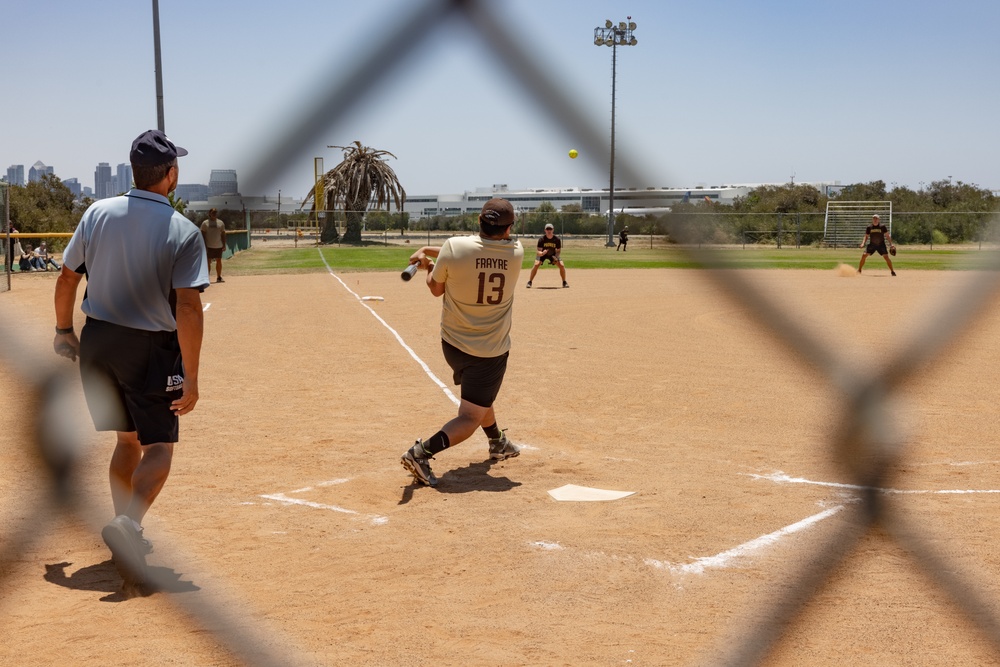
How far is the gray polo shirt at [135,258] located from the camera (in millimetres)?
3496

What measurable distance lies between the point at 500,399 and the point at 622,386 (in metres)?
1.31

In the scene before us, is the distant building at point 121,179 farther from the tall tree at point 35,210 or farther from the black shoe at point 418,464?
the tall tree at point 35,210

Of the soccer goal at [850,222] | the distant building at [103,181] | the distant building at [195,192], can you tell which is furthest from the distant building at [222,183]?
the soccer goal at [850,222]

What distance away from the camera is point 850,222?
4009 centimetres

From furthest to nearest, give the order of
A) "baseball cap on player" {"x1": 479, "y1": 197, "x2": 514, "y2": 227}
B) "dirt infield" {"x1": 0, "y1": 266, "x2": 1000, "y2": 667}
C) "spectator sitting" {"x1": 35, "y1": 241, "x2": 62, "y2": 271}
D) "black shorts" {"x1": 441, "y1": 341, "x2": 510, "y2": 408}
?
"spectator sitting" {"x1": 35, "y1": 241, "x2": 62, "y2": 271}
"black shorts" {"x1": 441, "y1": 341, "x2": 510, "y2": 408}
"baseball cap on player" {"x1": 479, "y1": 197, "x2": 514, "y2": 227}
"dirt infield" {"x1": 0, "y1": 266, "x2": 1000, "y2": 667}

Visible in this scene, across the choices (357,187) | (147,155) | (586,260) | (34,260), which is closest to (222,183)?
(357,187)

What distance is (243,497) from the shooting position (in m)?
5.08

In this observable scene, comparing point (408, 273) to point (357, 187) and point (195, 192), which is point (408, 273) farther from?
point (195, 192)

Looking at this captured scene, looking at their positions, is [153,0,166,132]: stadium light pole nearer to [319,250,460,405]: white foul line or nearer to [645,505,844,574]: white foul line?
[645,505,844,574]: white foul line

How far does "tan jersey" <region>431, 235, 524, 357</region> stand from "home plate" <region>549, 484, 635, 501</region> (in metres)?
0.92

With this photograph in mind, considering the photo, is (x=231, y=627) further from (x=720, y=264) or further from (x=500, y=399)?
(x=500, y=399)

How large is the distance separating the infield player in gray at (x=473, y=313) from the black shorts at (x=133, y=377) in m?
1.73

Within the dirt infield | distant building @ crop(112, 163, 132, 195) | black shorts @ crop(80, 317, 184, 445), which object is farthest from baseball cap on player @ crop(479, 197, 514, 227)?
distant building @ crop(112, 163, 132, 195)

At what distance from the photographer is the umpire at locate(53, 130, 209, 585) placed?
3.51 meters
